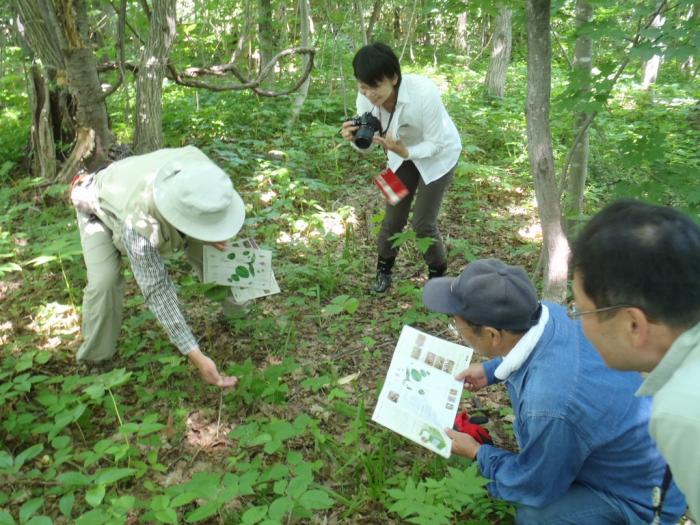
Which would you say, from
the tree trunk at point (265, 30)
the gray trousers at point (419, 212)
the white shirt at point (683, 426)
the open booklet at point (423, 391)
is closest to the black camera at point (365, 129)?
the gray trousers at point (419, 212)

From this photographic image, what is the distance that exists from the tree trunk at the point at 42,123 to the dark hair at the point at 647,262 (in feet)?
19.6

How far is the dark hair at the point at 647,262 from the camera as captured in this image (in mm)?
1203

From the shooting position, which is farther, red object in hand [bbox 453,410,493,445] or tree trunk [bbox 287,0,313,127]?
tree trunk [bbox 287,0,313,127]

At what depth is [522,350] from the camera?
183 centimetres

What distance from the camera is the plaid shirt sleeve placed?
2.58 m

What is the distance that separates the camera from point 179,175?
2527 mm

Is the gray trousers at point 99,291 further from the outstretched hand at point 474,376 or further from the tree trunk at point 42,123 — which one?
the tree trunk at point 42,123

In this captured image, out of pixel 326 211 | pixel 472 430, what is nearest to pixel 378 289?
pixel 326 211

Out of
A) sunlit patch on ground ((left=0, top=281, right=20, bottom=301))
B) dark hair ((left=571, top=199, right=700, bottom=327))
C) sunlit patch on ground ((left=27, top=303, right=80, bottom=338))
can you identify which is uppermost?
dark hair ((left=571, top=199, right=700, bottom=327))

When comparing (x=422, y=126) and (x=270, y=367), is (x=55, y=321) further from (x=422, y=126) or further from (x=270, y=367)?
(x=422, y=126)

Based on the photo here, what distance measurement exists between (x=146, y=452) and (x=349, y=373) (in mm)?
1257

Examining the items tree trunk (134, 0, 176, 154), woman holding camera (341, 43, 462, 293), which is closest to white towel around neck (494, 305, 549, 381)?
woman holding camera (341, 43, 462, 293)

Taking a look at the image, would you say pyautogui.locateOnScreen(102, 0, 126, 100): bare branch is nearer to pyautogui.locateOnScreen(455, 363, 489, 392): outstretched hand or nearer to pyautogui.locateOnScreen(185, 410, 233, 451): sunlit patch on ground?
pyautogui.locateOnScreen(185, 410, 233, 451): sunlit patch on ground

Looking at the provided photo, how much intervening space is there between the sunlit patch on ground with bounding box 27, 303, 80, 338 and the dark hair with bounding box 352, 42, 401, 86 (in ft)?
8.64
